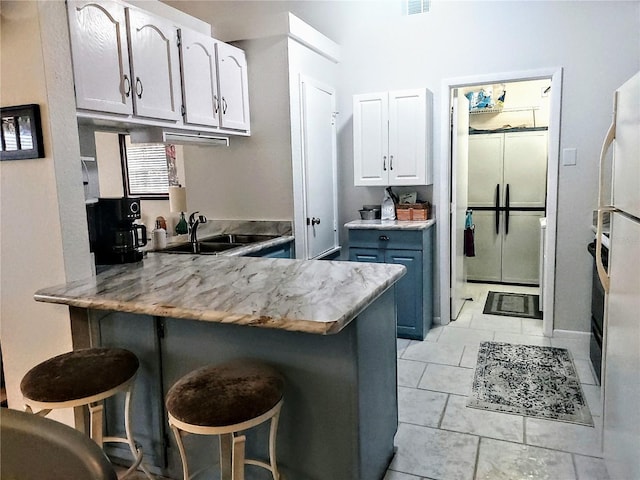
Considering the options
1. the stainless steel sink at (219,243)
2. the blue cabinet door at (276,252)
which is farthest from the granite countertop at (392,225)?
the stainless steel sink at (219,243)

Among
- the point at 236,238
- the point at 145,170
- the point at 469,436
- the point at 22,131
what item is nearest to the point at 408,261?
the point at 236,238

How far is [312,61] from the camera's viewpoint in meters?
3.84

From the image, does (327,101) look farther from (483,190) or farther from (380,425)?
(380,425)

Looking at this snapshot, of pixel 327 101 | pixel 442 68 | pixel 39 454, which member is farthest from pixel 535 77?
pixel 39 454

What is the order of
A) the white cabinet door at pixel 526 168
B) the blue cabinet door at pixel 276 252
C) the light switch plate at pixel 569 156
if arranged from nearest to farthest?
the blue cabinet door at pixel 276 252 < the light switch plate at pixel 569 156 < the white cabinet door at pixel 526 168

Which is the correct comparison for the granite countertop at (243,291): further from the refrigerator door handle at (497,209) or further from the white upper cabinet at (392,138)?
the refrigerator door handle at (497,209)

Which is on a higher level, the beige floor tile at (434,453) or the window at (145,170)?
the window at (145,170)

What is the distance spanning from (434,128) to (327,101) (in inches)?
38.4

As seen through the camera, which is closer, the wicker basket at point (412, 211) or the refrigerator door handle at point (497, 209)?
the wicker basket at point (412, 211)

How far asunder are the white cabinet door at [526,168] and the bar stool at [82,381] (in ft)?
15.7

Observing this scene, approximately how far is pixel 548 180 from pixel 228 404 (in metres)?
3.21

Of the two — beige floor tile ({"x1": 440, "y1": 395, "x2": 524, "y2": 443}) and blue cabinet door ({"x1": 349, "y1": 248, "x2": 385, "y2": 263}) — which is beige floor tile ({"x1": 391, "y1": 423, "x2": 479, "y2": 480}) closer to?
beige floor tile ({"x1": 440, "y1": 395, "x2": 524, "y2": 443})

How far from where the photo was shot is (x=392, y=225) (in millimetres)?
3846

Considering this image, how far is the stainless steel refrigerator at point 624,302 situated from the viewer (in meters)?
1.59
